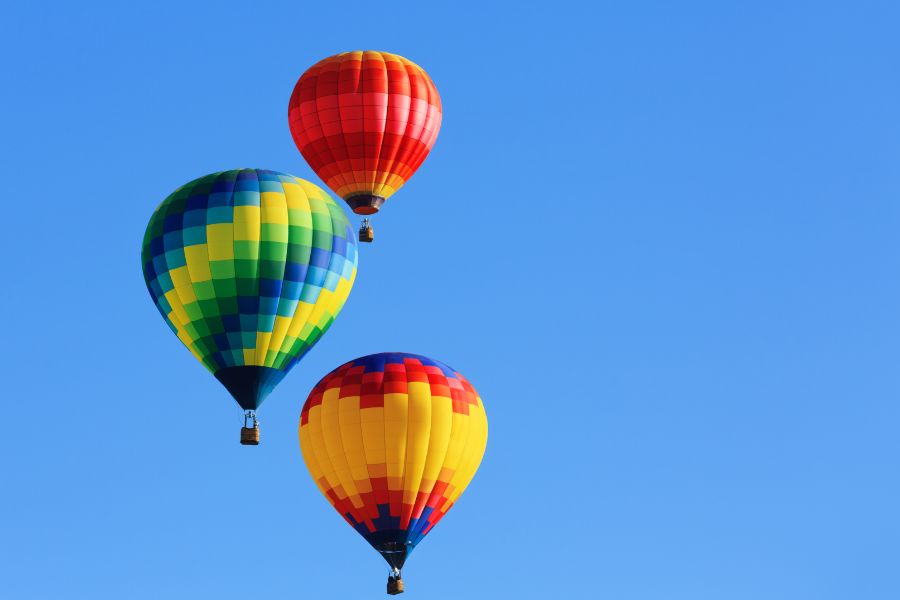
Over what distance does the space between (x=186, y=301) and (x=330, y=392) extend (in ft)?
10.4

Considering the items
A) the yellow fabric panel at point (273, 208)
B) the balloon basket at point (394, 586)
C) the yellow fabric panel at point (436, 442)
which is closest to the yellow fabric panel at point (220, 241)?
the yellow fabric panel at point (273, 208)

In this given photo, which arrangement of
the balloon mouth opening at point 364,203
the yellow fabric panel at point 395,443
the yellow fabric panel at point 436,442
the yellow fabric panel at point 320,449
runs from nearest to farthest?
the yellow fabric panel at point 395,443
the yellow fabric panel at point 436,442
the yellow fabric panel at point 320,449
the balloon mouth opening at point 364,203

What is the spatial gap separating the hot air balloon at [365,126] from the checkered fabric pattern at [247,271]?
11.8 ft

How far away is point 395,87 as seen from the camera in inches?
1954

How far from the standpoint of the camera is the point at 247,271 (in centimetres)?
4491

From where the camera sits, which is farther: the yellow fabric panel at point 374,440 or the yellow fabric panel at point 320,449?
the yellow fabric panel at point 320,449

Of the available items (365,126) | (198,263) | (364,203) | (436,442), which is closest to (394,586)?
(436,442)

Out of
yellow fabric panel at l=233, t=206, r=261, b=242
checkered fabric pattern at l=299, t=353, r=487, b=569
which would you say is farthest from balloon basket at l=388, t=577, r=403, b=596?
yellow fabric panel at l=233, t=206, r=261, b=242

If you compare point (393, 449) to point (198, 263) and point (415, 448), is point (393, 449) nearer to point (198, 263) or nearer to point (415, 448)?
point (415, 448)

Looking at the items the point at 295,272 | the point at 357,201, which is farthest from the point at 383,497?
the point at 357,201

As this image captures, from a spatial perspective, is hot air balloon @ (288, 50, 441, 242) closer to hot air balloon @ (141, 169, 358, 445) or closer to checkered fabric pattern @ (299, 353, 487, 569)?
hot air balloon @ (141, 169, 358, 445)

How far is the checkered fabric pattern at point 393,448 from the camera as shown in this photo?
44.3m

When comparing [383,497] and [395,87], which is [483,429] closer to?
[383,497]

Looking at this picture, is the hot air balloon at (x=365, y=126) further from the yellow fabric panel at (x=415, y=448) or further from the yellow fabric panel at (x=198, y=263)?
the yellow fabric panel at (x=415, y=448)
